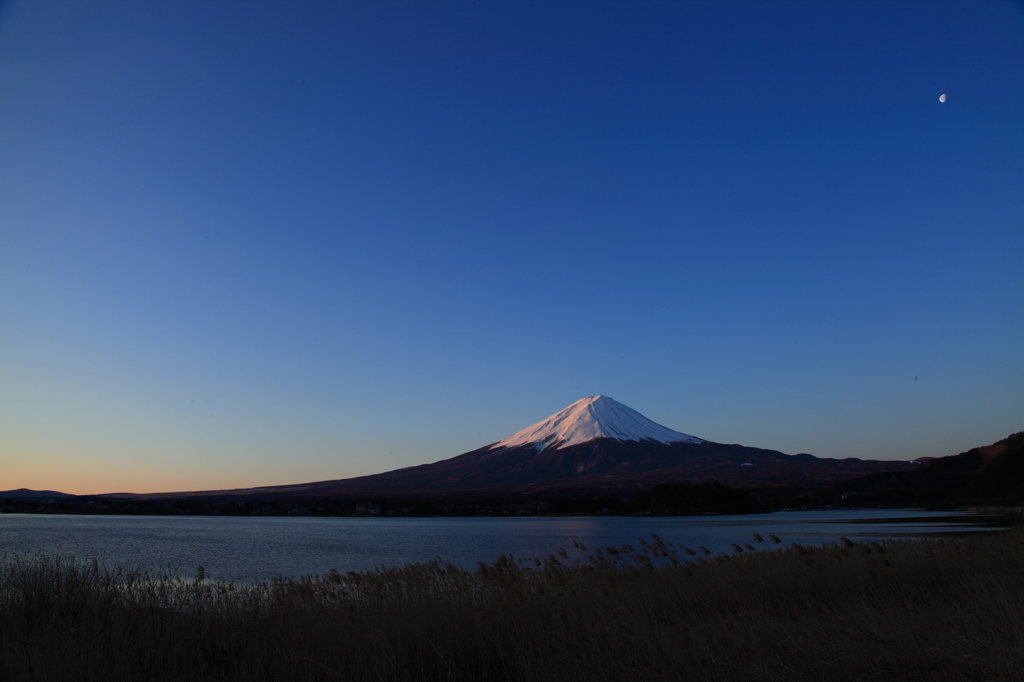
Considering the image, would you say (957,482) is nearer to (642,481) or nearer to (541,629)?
(642,481)

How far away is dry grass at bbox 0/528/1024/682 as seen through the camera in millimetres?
4875

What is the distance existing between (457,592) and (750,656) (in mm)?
4484

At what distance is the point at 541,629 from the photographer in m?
6.38

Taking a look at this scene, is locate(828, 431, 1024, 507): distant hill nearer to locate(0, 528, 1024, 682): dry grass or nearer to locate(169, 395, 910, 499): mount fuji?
locate(169, 395, 910, 499): mount fuji

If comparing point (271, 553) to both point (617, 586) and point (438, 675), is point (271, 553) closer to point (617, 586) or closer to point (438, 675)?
point (617, 586)

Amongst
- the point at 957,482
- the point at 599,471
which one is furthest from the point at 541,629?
the point at 599,471

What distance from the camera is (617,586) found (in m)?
9.20

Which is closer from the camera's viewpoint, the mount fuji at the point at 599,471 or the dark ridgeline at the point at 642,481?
the dark ridgeline at the point at 642,481

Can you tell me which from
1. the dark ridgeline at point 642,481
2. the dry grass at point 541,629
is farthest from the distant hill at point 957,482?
the dry grass at point 541,629

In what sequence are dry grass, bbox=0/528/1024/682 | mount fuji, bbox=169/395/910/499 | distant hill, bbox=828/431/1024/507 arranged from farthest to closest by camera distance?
1. mount fuji, bbox=169/395/910/499
2. distant hill, bbox=828/431/1024/507
3. dry grass, bbox=0/528/1024/682

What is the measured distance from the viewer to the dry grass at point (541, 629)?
4875mm

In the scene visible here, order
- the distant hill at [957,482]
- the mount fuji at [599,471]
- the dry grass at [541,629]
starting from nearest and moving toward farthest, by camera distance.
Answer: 1. the dry grass at [541,629]
2. the distant hill at [957,482]
3. the mount fuji at [599,471]

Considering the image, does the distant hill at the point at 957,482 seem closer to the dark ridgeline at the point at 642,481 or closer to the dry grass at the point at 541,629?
the dark ridgeline at the point at 642,481

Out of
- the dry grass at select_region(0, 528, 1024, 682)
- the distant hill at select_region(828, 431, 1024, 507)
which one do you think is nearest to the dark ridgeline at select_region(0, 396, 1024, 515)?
the distant hill at select_region(828, 431, 1024, 507)
